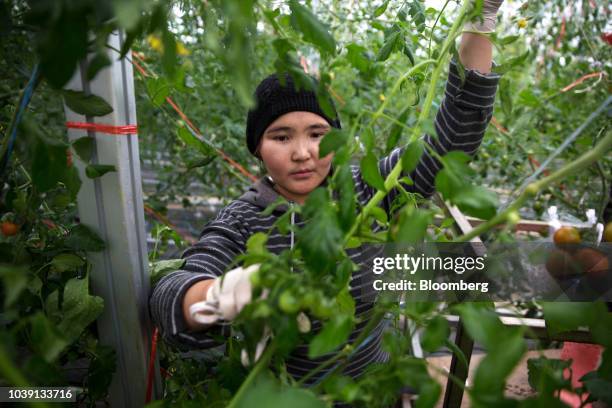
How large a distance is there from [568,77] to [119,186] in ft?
6.79

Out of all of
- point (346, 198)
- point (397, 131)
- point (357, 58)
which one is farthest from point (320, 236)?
point (357, 58)

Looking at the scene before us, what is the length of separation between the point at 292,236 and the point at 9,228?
0.47 metres

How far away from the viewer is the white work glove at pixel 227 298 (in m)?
0.54

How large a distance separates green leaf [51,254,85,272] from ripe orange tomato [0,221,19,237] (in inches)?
2.7

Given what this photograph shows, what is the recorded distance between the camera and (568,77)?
2.21m

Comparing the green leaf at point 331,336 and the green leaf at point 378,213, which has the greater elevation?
the green leaf at point 378,213

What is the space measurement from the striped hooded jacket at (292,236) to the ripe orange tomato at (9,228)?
0.22 metres

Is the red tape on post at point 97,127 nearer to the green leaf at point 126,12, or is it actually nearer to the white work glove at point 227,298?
the white work glove at point 227,298

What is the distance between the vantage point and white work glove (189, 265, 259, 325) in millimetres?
544

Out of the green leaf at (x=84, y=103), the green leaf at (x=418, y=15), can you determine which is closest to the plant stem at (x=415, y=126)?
the green leaf at (x=418, y=15)

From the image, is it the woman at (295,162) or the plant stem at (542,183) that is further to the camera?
the woman at (295,162)

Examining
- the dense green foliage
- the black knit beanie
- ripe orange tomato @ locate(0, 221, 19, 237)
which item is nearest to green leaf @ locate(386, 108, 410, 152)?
the dense green foliage

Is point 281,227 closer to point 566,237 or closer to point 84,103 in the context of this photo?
point 84,103

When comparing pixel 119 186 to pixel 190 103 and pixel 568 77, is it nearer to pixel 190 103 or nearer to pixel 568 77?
pixel 190 103
